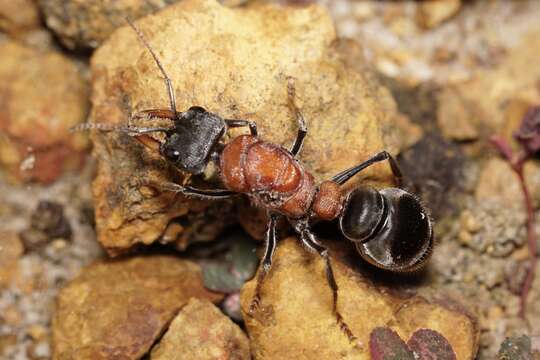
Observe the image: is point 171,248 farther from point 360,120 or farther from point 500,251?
point 500,251

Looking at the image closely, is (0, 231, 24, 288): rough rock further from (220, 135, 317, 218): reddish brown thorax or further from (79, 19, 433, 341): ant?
(220, 135, 317, 218): reddish brown thorax

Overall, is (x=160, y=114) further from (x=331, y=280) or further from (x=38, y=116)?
(x=38, y=116)

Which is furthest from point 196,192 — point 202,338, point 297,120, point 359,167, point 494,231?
point 494,231

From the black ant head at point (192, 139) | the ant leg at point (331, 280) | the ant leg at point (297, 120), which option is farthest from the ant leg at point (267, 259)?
the black ant head at point (192, 139)

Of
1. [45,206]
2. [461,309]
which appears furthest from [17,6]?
[461,309]

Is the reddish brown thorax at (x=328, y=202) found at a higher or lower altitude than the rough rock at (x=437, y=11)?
lower

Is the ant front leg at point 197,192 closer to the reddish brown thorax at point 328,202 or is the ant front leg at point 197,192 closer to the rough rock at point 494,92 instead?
the reddish brown thorax at point 328,202

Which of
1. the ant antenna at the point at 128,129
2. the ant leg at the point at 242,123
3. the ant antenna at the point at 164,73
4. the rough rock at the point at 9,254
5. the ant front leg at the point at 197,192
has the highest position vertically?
the ant antenna at the point at 164,73
